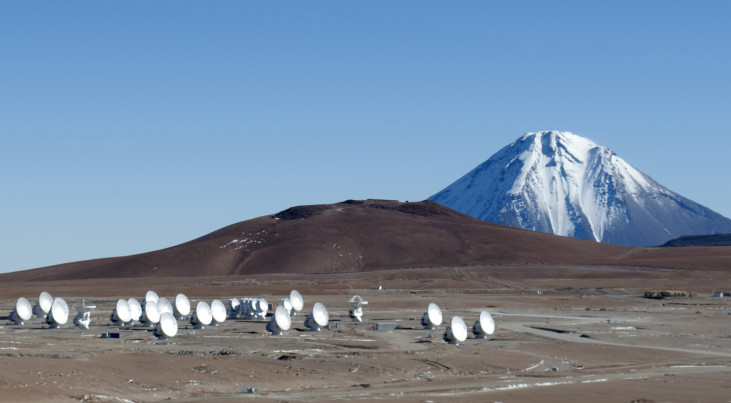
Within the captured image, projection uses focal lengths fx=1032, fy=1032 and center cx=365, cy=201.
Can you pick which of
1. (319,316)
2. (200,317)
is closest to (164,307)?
(200,317)

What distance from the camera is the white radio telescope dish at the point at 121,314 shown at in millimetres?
70062

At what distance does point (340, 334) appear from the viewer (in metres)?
63.5

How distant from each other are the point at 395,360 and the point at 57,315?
31.5 m

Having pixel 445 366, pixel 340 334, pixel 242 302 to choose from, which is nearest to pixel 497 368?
pixel 445 366

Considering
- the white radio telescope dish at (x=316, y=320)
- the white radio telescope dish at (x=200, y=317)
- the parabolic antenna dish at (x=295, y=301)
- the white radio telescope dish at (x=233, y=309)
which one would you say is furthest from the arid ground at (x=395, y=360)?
the white radio telescope dish at (x=233, y=309)

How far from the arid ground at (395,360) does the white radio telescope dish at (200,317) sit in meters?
1.01

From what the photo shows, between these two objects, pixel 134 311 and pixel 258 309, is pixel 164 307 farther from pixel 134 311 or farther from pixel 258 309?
pixel 258 309

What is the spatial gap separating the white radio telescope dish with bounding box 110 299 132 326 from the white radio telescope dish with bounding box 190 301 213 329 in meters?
5.52

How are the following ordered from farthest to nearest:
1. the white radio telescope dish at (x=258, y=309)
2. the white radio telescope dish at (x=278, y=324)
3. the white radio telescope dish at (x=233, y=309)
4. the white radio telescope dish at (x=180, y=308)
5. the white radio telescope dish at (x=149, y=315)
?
1. the white radio telescope dish at (x=233, y=309)
2. the white radio telescope dish at (x=258, y=309)
3. the white radio telescope dish at (x=180, y=308)
4. the white radio telescope dish at (x=149, y=315)
5. the white radio telescope dish at (x=278, y=324)

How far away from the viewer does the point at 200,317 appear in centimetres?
6731

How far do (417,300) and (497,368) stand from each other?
6439 centimetres

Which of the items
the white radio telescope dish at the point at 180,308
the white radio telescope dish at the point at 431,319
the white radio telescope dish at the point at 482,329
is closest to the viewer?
the white radio telescope dish at the point at 482,329

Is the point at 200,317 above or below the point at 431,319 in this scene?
above

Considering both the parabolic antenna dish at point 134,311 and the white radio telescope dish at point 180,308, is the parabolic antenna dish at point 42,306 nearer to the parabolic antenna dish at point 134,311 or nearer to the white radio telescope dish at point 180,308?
the parabolic antenna dish at point 134,311
